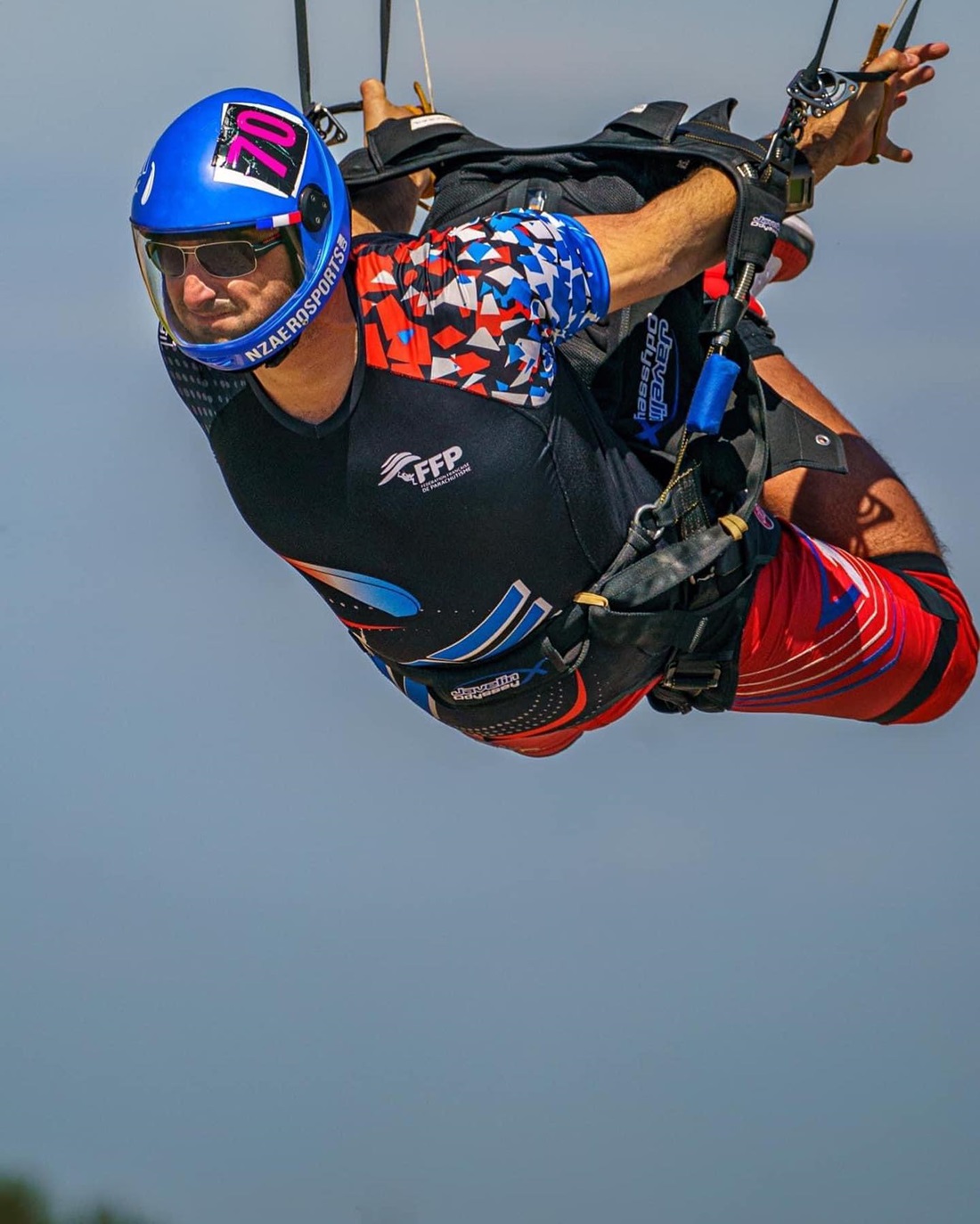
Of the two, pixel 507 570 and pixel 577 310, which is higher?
pixel 577 310

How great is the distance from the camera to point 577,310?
529 cm

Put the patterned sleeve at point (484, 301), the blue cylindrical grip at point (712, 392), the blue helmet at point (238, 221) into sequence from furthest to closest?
1. the blue cylindrical grip at point (712, 392)
2. the patterned sleeve at point (484, 301)
3. the blue helmet at point (238, 221)

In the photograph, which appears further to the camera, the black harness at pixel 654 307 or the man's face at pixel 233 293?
the black harness at pixel 654 307

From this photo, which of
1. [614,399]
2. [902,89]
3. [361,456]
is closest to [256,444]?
[361,456]

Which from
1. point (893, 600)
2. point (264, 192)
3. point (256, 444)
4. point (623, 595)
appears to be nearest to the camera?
point (264, 192)

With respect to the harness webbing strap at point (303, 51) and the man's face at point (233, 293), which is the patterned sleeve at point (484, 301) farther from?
the harness webbing strap at point (303, 51)

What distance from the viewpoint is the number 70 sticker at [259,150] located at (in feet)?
16.8

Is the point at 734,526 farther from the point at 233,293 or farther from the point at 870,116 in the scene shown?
the point at 233,293

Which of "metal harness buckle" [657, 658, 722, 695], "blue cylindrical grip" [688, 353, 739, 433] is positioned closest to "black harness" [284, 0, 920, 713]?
"blue cylindrical grip" [688, 353, 739, 433]

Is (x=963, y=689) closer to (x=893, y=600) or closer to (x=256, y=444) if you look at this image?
(x=893, y=600)

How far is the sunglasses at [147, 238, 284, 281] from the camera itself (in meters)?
5.12

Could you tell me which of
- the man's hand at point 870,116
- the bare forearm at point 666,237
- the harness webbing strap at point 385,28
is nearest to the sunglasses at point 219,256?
the bare forearm at point 666,237

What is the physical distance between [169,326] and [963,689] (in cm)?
299

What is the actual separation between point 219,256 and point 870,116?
6.48 feet
